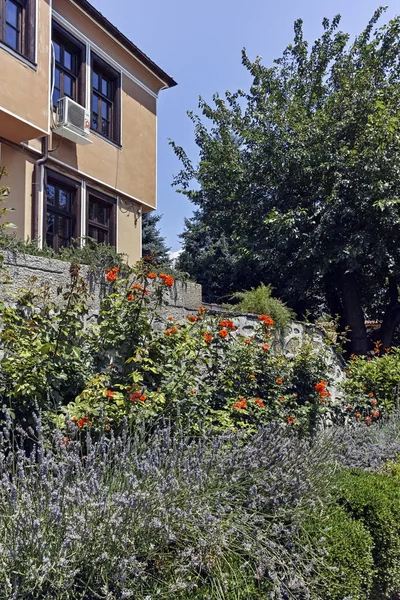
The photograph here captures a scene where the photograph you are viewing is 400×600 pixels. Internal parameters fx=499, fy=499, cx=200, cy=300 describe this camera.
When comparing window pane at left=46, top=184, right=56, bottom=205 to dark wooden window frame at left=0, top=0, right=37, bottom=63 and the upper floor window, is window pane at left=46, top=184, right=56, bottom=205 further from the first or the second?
dark wooden window frame at left=0, top=0, right=37, bottom=63

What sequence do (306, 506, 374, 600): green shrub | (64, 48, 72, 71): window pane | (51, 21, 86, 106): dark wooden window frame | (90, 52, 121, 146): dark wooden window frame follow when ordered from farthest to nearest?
(90, 52, 121, 146): dark wooden window frame, (64, 48, 72, 71): window pane, (51, 21, 86, 106): dark wooden window frame, (306, 506, 374, 600): green shrub

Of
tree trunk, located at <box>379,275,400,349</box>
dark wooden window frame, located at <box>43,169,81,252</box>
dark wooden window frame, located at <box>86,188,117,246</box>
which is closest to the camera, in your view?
dark wooden window frame, located at <box>43,169,81,252</box>

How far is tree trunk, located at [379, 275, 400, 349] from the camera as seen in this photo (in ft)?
36.8

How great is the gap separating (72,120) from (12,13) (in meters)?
1.50

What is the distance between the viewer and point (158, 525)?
1.92 meters

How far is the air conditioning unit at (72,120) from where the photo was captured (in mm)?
7281

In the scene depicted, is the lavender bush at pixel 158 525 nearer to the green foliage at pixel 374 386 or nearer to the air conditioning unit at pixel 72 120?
the green foliage at pixel 374 386

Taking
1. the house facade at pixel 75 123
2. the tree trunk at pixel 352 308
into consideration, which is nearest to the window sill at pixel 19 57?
the house facade at pixel 75 123

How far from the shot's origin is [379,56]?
11.1 m

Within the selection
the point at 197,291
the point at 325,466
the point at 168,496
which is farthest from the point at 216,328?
the point at 168,496

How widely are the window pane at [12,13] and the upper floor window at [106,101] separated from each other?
6.19 feet

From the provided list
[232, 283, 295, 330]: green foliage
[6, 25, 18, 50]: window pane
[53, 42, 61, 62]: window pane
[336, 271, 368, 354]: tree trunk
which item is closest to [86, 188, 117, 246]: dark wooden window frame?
[53, 42, 61, 62]: window pane

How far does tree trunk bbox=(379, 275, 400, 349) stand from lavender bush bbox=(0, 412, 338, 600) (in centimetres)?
922

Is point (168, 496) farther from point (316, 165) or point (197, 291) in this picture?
point (316, 165)
